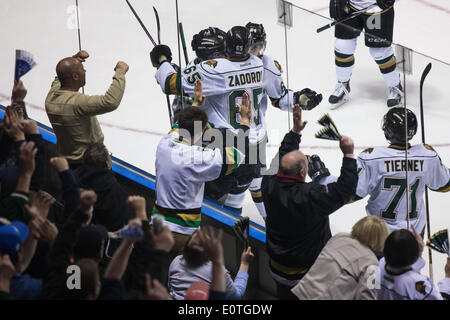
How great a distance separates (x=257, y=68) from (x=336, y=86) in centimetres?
59

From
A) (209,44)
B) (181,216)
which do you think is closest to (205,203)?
(181,216)

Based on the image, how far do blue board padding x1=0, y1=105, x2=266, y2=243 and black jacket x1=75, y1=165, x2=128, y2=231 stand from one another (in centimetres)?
70

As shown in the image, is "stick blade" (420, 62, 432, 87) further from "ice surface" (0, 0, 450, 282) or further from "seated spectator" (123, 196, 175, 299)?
"seated spectator" (123, 196, 175, 299)

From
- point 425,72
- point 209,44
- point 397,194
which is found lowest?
point 397,194

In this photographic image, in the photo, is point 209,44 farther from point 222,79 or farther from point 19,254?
point 19,254

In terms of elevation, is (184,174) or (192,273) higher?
(184,174)

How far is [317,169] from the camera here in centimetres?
364

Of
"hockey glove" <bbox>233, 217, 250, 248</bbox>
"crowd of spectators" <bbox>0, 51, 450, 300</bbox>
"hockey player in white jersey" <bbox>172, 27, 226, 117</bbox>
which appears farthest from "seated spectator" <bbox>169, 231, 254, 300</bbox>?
"hockey player in white jersey" <bbox>172, 27, 226, 117</bbox>

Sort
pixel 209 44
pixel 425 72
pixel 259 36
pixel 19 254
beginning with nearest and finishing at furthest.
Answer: pixel 19 254, pixel 425 72, pixel 209 44, pixel 259 36

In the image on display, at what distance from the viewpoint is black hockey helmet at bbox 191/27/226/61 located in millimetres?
3861

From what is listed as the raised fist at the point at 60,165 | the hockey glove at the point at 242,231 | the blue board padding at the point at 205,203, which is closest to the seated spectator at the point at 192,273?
the hockey glove at the point at 242,231

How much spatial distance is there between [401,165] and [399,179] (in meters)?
0.06

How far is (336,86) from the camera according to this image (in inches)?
170
